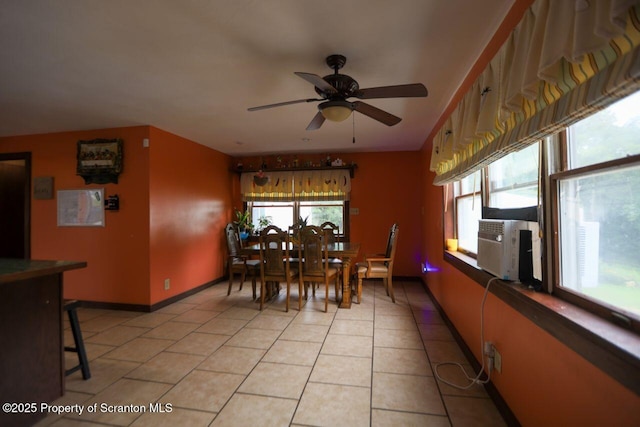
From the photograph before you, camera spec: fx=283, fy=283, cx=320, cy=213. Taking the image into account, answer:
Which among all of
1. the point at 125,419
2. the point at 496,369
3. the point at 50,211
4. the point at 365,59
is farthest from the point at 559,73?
the point at 50,211

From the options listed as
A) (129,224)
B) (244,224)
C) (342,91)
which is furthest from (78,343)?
(244,224)

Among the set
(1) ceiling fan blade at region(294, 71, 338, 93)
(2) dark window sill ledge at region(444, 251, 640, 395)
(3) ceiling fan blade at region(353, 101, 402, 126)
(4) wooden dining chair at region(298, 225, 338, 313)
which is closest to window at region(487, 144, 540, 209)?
(2) dark window sill ledge at region(444, 251, 640, 395)

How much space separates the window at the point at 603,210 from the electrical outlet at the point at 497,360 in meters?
0.66

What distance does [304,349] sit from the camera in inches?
100.0

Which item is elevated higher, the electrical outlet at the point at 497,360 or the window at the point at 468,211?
the window at the point at 468,211

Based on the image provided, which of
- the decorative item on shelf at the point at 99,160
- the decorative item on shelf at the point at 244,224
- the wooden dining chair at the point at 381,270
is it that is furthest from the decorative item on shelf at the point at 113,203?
the wooden dining chair at the point at 381,270

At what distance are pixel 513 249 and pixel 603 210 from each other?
49 cm

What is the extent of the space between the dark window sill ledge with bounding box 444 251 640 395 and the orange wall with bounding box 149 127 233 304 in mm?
3797

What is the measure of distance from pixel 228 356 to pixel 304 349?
66 cm

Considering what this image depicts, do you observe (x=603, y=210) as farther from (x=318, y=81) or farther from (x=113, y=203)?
(x=113, y=203)

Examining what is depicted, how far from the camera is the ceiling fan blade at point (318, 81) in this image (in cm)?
174

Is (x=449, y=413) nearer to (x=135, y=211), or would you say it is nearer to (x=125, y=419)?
(x=125, y=419)

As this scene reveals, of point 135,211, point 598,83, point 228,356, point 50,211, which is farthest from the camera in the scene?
point 50,211

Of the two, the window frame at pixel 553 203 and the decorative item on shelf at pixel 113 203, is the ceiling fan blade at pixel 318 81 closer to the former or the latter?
the window frame at pixel 553 203
